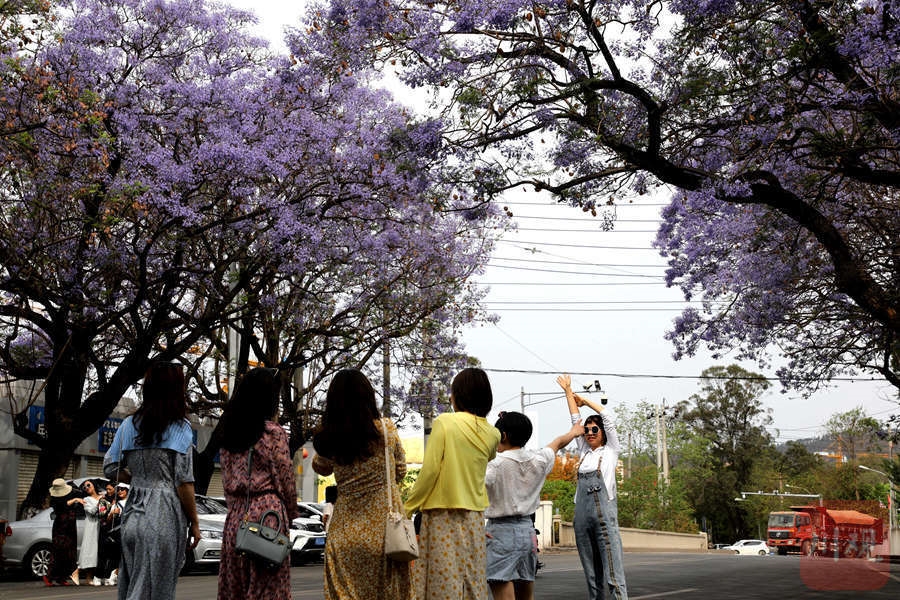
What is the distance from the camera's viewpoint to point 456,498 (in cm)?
603

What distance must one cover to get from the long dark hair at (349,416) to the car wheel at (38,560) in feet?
47.0

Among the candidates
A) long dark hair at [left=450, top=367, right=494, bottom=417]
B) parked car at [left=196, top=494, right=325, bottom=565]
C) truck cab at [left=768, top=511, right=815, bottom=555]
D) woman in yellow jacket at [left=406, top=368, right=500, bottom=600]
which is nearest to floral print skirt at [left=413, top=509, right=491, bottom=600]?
woman in yellow jacket at [left=406, top=368, right=500, bottom=600]

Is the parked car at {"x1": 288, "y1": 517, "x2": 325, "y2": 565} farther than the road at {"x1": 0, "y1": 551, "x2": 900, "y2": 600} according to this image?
Yes

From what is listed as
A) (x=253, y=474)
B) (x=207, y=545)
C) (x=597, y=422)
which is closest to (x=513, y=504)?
(x=597, y=422)

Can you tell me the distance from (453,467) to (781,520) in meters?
57.8

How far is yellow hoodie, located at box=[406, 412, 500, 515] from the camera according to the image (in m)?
6.06

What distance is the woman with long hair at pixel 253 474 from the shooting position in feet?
18.4

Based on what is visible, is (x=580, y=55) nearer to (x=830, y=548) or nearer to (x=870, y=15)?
(x=870, y=15)

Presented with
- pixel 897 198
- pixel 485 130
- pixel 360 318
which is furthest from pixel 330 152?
pixel 897 198

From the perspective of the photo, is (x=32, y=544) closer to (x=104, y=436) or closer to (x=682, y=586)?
(x=104, y=436)

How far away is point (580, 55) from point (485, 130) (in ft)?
4.77

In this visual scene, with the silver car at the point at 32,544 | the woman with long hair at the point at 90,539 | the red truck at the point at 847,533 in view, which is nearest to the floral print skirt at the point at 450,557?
the woman with long hair at the point at 90,539

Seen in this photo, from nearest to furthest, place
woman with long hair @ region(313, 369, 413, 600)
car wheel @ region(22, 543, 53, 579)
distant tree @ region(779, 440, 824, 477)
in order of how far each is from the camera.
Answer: woman with long hair @ region(313, 369, 413, 600) → car wheel @ region(22, 543, 53, 579) → distant tree @ region(779, 440, 824, 477)

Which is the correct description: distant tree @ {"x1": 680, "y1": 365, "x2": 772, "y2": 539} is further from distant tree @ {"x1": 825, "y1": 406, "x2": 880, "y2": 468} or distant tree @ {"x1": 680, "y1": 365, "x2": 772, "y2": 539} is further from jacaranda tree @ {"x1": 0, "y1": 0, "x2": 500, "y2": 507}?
jacaranda tree @ {"x1": 0, "y1": 0, "x2": 500, "y2": 507}
